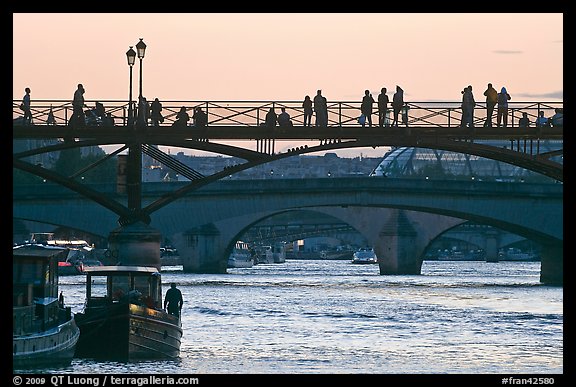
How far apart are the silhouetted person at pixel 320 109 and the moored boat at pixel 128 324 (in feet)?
63.4

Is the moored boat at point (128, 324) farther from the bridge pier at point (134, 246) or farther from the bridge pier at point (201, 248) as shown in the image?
the bridge pier at point (201, 248)

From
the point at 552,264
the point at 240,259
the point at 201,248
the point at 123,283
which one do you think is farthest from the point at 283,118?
the point at 240,259

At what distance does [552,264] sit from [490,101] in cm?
4467

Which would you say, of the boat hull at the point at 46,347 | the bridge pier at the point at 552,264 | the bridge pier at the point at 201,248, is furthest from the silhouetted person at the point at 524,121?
the bridge pier at the point at 201,248

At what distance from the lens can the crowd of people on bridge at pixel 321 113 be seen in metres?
66.1

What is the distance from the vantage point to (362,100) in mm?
66812

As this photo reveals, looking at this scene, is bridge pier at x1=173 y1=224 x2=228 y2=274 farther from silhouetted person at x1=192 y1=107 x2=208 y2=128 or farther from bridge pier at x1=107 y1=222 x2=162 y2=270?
silhouetted person at x1=192 y1=107 x2=208 y2=128

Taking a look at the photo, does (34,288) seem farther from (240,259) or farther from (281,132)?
(240,259)

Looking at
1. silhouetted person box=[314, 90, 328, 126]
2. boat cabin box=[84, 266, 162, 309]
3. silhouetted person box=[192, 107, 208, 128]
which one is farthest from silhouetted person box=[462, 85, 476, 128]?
boat cabin box=[84, 266, 162, 309]

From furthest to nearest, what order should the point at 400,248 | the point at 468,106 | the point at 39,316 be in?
1. the point at 400,248
2. the point at 468,106
3. the point at 39,316

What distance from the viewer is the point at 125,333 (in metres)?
44.8
